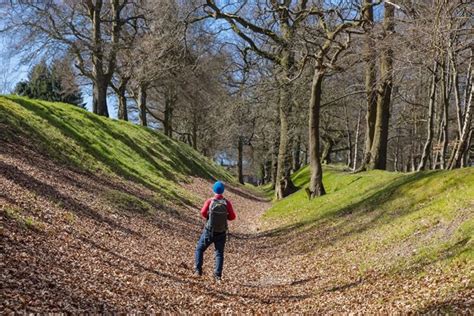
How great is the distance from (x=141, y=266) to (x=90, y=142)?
1178 cm

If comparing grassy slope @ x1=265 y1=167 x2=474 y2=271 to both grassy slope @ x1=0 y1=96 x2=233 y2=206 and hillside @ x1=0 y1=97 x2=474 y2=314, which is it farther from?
grassy slope @ x1=0 y1=96 x2=233 y2=206

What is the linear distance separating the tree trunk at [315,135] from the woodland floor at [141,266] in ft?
19.3

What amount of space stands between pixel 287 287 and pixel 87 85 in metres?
32.6

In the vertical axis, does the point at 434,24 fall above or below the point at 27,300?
above

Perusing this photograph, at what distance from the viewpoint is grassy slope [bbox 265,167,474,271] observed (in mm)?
9734

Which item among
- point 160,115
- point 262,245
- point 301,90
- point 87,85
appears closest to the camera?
point 262,245

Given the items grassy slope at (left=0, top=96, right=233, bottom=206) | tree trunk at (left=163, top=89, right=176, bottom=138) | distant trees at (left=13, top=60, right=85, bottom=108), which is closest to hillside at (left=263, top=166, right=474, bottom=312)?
grassy slope at (left=0, top=96, right=233, bottom=206)

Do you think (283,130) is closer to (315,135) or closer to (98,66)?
(315,135)

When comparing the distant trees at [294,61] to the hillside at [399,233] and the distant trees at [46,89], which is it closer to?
the hillside at [399,233]

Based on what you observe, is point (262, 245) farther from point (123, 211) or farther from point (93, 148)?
point (93, 148)

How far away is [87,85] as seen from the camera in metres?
39.2

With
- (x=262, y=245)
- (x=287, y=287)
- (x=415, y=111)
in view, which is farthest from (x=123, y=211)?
(x=415, y=111)

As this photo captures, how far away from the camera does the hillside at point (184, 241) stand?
7.50m

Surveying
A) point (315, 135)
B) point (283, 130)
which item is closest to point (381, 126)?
point (315, 135)
